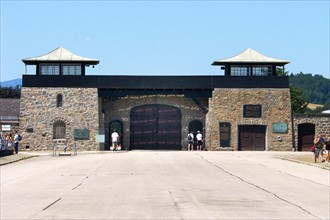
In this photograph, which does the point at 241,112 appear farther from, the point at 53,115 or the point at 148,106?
the point at 53,115

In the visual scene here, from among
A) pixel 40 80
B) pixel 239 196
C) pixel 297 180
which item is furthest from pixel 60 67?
pixel 239 196

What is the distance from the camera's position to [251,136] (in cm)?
4178

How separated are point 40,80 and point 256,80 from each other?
15.6 meters

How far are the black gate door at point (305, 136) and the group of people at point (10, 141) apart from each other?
1989 centimetres

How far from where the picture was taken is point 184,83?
41500mm

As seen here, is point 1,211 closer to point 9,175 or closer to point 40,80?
point 9,175

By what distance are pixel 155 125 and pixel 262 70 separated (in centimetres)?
885

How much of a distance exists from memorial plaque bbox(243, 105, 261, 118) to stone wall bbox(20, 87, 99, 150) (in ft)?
34.9

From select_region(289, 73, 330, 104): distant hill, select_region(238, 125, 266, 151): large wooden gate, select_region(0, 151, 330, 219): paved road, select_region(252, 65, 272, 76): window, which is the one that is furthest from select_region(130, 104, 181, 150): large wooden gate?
select_region(289, 73, 330, 104): distant hill

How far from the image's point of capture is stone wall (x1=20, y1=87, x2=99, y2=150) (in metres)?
41.2

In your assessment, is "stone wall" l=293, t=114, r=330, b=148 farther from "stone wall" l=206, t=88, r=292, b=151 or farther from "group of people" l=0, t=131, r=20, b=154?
"group of people" l=0, t=131, r=20, b=154

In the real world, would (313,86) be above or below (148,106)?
above

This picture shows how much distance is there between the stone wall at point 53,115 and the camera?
41188 mm

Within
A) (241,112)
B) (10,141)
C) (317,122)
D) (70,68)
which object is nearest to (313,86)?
(317,122)
